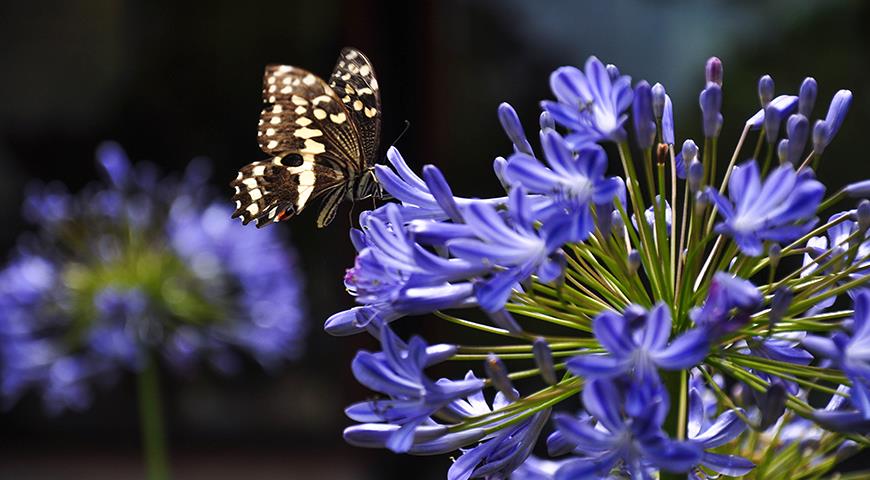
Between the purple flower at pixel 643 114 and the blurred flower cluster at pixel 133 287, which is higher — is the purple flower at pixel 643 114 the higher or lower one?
the lower one

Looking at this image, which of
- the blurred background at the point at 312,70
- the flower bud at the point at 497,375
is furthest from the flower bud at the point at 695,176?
the blurred background at the point at 312,70

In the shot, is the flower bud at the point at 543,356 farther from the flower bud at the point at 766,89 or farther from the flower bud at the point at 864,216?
the flower bud at the point at 766,89

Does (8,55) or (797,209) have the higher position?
(8,55)

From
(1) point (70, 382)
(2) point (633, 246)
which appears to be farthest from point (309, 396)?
(2) point (633, 246)

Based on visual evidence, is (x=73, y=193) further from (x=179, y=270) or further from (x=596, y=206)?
(x=596, y=206)

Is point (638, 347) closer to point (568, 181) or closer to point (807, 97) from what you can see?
point (568, 181)

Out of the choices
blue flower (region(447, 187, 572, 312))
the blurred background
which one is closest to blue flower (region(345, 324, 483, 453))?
blue flower (region(447, 187, 572, 312))
